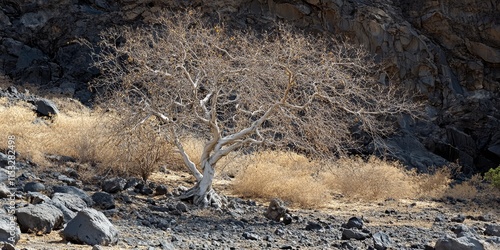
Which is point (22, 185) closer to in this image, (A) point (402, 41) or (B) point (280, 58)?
(B) point (280, 58)

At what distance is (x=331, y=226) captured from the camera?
805 centimetres

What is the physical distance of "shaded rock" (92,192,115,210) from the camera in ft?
24.2

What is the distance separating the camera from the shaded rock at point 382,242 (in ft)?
21.3

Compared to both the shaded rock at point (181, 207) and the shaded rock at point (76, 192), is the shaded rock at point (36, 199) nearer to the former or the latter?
the shaded rock at point (76, 192)

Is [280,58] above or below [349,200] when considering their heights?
above

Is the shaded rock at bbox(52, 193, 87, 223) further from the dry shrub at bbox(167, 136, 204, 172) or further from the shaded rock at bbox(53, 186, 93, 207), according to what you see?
the dry shrub at bbox(167, 136, 204, 172)

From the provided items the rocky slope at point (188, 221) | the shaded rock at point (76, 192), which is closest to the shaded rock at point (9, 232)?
the rocky slope at point (188, 221)

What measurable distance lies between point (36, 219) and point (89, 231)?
1.74 feet

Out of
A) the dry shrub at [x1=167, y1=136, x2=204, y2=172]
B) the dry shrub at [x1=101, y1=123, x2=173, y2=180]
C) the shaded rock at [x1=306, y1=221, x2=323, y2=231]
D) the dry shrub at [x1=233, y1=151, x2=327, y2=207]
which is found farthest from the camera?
the dry shrub at [x1=167, y1=136, x2=204, y2=172]

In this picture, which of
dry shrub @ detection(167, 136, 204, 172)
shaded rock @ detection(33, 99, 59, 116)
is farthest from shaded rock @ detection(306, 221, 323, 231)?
shaded rock @ detection(33, 99, 59, 116)

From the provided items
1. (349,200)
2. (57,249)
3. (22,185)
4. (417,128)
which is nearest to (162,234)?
(57,249)

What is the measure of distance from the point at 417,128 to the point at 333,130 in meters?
13.7

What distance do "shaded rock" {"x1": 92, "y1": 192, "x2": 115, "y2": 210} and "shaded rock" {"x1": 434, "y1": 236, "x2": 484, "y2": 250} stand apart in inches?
154

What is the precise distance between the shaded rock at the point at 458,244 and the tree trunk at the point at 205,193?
11.7 ft
